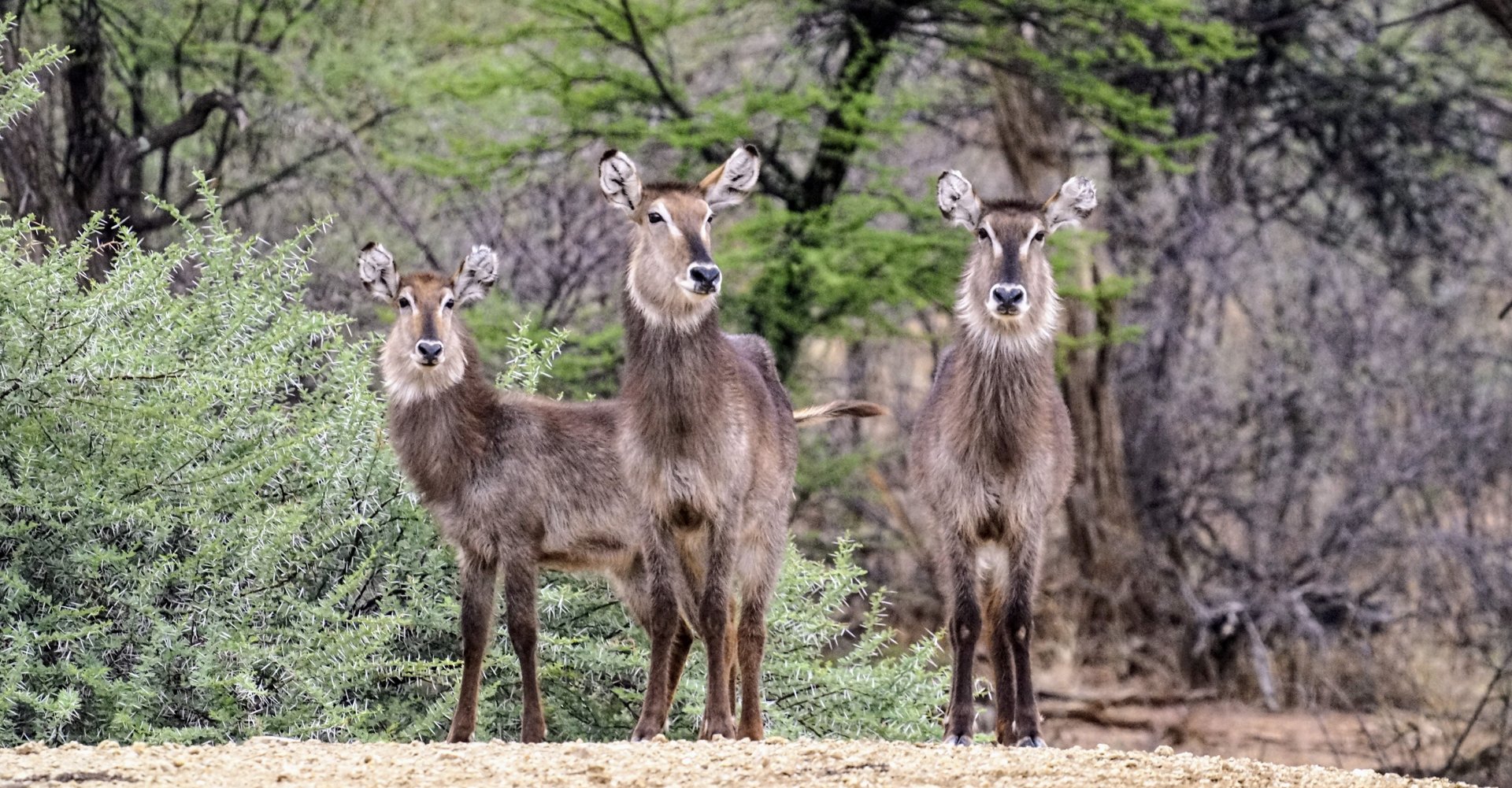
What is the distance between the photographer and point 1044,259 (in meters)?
7.16

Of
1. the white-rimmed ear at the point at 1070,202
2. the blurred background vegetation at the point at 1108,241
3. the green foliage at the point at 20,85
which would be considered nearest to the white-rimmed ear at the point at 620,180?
the white-rimmed ear at the point at 1070,202

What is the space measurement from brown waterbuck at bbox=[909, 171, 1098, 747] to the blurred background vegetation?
6.61 metres

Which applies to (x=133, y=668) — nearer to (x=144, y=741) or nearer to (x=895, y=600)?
(x=144, y=741)

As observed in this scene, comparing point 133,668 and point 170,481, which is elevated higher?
point 170,481

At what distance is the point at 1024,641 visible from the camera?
6.54m

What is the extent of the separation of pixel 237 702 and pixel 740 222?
8.93m

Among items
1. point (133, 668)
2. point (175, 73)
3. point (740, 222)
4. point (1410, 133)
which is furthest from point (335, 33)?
point (133, 668)

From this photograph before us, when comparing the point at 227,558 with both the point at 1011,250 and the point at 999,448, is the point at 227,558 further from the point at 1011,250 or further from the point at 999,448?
the point at 1011,250

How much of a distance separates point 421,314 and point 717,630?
156 cm

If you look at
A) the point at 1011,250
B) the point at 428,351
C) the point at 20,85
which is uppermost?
the point at 20,85

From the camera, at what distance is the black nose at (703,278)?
631cm

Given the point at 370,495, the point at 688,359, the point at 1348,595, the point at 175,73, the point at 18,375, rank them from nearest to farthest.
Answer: the point at 688,359, the point at 18,375, the point at 370,495, the point at 175,73, the point at 1348,595

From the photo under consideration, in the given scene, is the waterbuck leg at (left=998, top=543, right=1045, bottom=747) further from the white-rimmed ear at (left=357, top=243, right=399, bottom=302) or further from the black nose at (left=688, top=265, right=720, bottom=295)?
the white-rimmed ear at (left=357, top=243, right=399, bottom=302)

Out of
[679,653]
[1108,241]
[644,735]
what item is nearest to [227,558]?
[679,653]
